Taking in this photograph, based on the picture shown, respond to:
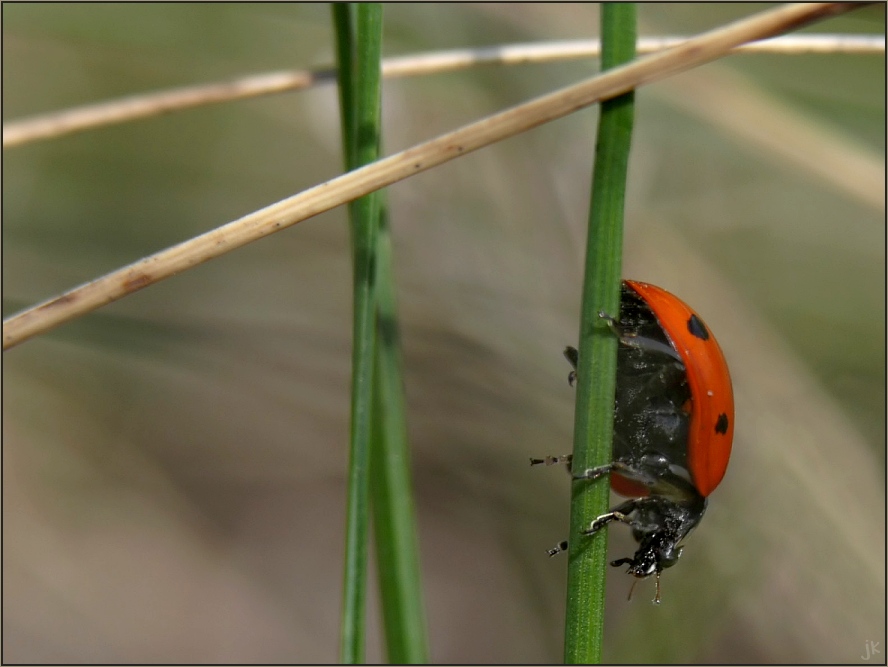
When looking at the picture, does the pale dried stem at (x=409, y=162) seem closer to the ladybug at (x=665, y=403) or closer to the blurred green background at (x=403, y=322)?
the ladybug at (x=665, y=403)

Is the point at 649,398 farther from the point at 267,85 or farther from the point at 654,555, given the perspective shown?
the point at 267,85

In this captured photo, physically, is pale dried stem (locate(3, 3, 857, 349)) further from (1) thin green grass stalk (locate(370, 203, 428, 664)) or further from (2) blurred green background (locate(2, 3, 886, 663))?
(2) blurred green background (locate(2, 3, 886, 663))

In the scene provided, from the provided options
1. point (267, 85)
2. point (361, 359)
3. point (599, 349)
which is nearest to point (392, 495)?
point (361, 359)

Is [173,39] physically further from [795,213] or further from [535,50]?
[795,213]

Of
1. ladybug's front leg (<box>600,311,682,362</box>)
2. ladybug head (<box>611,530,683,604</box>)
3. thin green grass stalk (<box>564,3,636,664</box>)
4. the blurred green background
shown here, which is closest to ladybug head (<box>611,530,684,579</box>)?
ladybug head (<box>611,530,683,604</box>)

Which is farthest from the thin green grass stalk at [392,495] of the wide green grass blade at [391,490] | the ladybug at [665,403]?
the ladybug at [665,403]
